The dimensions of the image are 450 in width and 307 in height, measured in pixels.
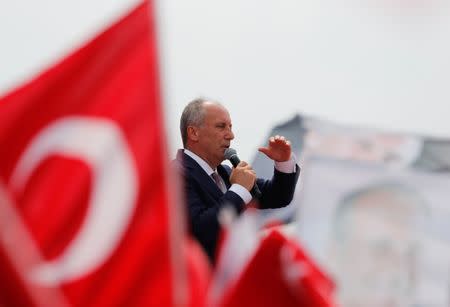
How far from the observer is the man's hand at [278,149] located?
374 centimetres

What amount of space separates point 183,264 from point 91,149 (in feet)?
1.29

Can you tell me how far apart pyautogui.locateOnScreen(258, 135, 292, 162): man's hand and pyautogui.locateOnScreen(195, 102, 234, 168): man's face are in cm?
24

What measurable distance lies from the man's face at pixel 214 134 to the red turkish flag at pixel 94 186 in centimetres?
178

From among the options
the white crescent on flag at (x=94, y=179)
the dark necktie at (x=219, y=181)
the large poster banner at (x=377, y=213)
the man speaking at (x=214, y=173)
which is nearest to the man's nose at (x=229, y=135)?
the man speaking at (x=214, y=173)

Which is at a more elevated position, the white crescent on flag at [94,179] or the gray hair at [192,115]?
the white crescent on flag at [94,179]

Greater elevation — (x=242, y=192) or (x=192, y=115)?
(x=192, y=115)

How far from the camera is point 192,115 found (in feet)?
13.4

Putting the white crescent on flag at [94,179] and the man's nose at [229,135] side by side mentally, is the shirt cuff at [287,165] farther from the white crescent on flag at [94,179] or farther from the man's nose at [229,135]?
the white crescent on flag at [94,179]

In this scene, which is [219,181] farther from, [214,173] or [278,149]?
[278,149]

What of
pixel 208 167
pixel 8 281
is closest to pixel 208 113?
pixel 208 167

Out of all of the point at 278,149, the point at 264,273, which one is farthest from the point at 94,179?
the point at 278,149

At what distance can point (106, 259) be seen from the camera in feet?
6.39

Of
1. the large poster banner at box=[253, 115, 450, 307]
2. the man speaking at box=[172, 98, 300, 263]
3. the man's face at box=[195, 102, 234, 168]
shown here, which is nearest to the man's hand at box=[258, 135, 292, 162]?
the man speaking at box=[172, 98, 300, 263]

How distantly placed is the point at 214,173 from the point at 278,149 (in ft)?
1.06
